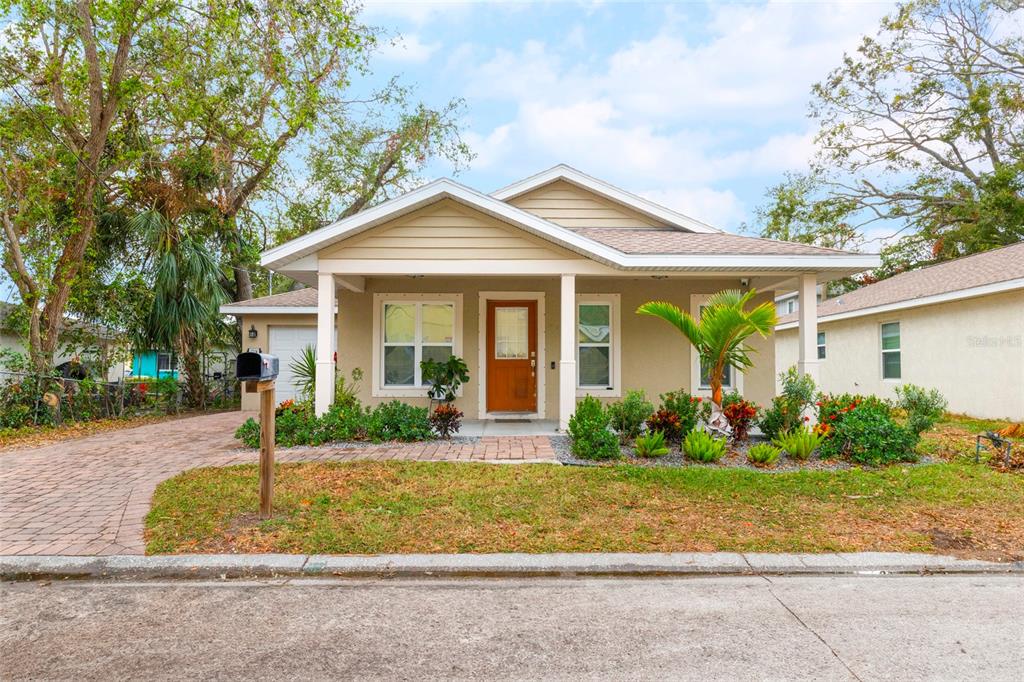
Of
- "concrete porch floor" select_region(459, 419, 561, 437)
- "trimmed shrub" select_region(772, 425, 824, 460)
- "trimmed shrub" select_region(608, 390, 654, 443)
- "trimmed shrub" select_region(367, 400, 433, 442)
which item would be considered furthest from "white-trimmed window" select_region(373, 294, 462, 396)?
"trimmed shrub" select_region(772, 425, 824, 460)

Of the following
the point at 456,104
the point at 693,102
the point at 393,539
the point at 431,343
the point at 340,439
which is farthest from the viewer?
the point at 456,104

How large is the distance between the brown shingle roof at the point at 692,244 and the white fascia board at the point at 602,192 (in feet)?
1.26

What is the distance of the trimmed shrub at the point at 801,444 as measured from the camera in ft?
22.7

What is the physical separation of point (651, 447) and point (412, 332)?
498cm

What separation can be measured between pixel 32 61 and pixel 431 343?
1023 centimetres

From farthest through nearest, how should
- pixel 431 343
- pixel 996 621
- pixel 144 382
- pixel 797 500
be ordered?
pixel 144 382
pixel 431 343
pixel 797 500
pixel 996 621

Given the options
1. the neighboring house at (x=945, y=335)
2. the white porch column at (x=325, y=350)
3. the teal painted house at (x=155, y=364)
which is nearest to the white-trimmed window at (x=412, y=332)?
the white porch column at (x=325, y=350)

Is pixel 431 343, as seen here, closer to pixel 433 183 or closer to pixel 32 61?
pixel 433 183

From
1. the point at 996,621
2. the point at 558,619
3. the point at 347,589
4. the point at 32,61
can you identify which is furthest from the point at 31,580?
the point at 32,61

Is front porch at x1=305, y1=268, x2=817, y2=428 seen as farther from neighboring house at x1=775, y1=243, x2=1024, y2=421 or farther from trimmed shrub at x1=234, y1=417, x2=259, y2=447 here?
neighboring house at x1=775, y1=243, x2=1024, y2=421

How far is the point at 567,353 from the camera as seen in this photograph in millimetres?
8391

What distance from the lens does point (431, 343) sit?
10.3 meters

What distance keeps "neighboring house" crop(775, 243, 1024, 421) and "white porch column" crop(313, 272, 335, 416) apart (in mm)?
11490

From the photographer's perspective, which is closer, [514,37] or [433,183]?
[433,183]
